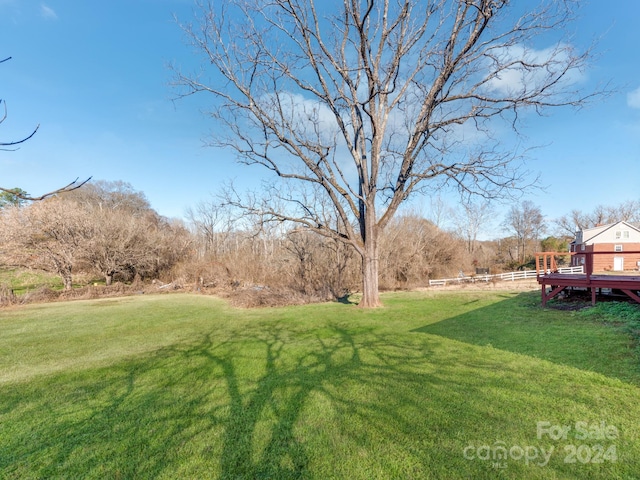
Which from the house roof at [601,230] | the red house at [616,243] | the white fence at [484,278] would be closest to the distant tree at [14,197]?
the white fence at [484,278]

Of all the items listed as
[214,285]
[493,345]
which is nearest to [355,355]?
[493,345]

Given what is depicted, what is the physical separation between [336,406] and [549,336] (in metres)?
4.56

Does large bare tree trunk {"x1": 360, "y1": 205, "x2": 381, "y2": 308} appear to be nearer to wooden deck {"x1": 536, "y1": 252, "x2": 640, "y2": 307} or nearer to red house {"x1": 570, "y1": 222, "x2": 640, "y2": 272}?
wooden deck {"x1": 536, "y1": 252, "x2": 640, "y2": 307}

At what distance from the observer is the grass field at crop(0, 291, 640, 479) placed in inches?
88.3

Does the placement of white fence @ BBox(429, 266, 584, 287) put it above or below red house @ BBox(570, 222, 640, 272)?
below

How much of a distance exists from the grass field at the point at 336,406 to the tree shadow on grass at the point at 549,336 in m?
0.04

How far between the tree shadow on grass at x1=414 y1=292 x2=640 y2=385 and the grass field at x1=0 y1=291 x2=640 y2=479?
0.04 metres

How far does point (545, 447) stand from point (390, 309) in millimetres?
7201

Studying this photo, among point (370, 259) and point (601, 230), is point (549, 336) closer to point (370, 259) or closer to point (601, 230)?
point (370, 259)

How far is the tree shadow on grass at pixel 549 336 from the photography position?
156 inches

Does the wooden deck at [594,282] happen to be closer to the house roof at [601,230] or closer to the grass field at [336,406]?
the grass field at [336,406]

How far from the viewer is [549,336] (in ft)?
17.6

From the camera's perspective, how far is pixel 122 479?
2.18m

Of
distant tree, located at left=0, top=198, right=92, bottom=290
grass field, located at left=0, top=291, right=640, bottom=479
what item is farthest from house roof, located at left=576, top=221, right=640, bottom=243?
distant tree, located at left=0, top=198, right=92, bottom=290
